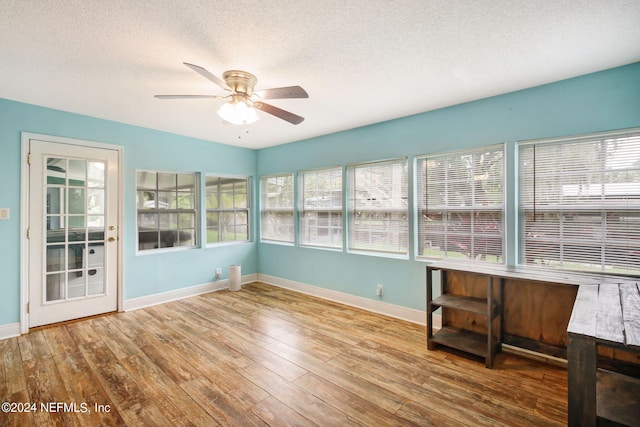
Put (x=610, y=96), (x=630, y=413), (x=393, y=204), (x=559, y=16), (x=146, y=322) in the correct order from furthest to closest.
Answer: (x=393, y=204) → (x=146, y=322) → (x=610, y=96) → (x=559, y=16) → (x=630, y=413)

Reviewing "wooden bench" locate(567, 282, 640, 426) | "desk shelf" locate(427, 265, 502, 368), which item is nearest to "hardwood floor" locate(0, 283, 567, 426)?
"desk shelf" locate(427, 265, 502, 368)

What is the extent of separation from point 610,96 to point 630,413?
7.78 ft

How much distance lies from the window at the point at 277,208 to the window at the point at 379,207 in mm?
1305

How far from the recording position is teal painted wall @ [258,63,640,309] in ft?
7.73

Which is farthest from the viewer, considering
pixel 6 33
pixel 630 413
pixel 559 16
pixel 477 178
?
pixel 477 178

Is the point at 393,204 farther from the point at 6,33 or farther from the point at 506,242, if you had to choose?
the point at 6,33

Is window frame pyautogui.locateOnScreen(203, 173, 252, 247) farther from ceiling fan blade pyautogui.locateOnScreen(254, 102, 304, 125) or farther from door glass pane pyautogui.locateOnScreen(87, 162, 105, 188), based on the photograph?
ceiling fan blade pyautogui.locateOnScreen(254, 102, 304, 125)

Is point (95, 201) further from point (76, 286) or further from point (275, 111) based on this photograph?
point (275, 111)

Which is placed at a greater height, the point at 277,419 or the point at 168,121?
the point at 168,121

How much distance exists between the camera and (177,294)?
168 inches

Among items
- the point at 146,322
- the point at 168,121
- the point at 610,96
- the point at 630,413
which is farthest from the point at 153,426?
the point at 610,96

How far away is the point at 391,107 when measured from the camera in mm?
3176

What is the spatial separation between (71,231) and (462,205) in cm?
467

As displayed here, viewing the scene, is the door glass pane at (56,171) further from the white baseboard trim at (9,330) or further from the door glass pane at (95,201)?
the white baseboard trim at (9,330)
